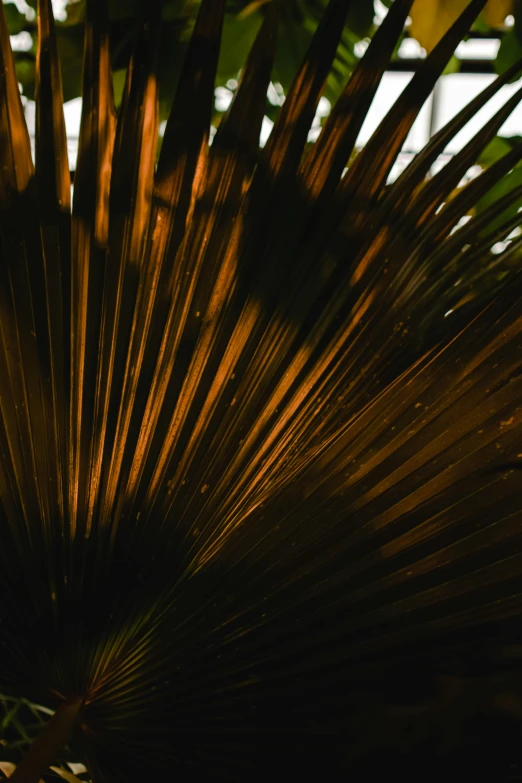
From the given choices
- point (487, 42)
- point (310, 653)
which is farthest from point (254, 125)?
point (487, 42)

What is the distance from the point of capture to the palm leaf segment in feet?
2.21

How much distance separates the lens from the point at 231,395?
0.75 meters

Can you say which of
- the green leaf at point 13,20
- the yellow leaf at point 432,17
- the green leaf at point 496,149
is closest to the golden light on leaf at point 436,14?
the yellow leaf at point 432,17

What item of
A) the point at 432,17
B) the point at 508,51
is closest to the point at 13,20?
the point at 432,17

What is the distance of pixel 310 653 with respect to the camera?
0.67 meters

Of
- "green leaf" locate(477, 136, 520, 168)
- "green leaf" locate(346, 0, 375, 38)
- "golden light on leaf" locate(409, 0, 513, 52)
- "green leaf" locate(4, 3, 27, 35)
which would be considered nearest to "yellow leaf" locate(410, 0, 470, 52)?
"golden light on leaf" locate(409, 0, 513, 52)

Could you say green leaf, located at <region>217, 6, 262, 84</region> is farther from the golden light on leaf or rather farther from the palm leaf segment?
the palm leaf segment

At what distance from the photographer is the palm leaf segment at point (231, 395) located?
675 mm

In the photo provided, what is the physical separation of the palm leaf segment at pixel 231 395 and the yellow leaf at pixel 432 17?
32 cm

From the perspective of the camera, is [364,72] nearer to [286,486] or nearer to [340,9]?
[340,9]

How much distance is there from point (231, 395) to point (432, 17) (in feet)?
2.30

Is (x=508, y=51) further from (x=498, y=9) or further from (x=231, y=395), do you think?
(x=231, y=395)

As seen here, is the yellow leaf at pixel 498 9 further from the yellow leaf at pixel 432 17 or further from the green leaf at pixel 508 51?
the green leaf at pixel 508 51

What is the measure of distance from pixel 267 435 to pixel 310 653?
0.80ft
